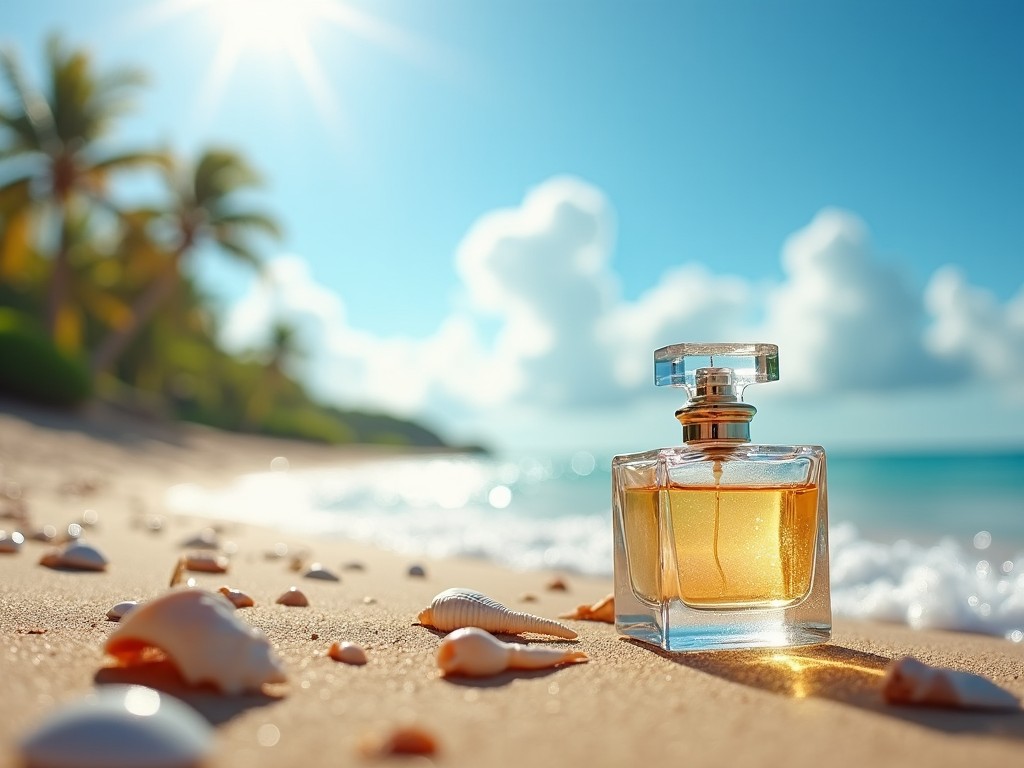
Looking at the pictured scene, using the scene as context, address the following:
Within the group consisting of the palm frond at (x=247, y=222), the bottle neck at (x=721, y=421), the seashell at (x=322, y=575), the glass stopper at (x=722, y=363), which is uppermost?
the palm frond at (x=247, y=222)

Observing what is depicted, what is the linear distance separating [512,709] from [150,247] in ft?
82.7

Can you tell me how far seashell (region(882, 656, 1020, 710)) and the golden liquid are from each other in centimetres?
61

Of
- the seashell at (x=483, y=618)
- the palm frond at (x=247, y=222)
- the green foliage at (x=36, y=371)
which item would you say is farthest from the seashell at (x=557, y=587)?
the palm frond at (x=247, y=222)

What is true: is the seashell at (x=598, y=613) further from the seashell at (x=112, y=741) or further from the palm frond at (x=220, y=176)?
the palm frond at (x=220, y=176)

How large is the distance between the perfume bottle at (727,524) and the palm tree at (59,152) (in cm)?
2362

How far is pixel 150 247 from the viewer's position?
2422 cm

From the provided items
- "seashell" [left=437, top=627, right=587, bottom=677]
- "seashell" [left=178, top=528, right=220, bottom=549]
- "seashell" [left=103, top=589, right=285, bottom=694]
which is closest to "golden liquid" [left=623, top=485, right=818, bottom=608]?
"seashell" [left=437, top=627, right=587, bottom=677]

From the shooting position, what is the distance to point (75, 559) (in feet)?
10.9

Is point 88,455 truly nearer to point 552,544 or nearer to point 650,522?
point 552,544

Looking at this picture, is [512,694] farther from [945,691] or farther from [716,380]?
[716,380]

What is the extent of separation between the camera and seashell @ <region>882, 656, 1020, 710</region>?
1.60 metres

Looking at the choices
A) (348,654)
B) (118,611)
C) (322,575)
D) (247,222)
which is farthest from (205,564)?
(247,222)

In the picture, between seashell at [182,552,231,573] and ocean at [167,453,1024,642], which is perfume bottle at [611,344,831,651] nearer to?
seashell at [182,552,231,573]

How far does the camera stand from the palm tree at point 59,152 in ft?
73.0
